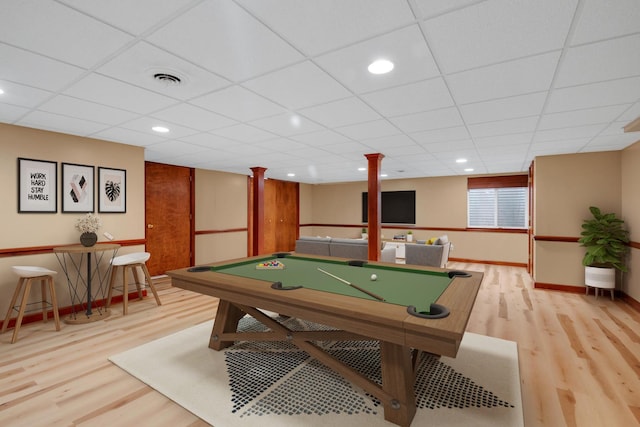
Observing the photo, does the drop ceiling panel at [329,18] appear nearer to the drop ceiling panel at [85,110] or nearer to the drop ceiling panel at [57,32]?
the drop ceiling panel at [57,32]

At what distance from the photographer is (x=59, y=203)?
12.4ft

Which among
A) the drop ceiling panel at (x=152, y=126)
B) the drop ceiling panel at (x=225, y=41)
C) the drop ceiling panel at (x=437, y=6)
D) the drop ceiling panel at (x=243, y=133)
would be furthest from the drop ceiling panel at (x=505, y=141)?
the drop ceiling panel at (x=152, y=126)

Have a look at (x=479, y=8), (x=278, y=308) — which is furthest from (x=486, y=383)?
(x=479, y=8)

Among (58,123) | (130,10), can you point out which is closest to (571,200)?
(130,10)

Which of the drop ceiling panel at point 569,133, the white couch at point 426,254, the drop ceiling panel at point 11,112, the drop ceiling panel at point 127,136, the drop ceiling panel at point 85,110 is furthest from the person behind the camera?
the white couch at point 426,254

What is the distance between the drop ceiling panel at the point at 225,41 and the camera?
1.51 m

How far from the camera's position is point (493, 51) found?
71.8 inches

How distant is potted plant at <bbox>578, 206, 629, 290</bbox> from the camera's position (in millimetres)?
4426

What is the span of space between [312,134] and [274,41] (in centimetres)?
201

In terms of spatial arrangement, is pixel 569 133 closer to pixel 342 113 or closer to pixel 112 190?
pixel 342 113

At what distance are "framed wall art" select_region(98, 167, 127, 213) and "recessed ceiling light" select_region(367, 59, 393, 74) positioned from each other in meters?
3.93

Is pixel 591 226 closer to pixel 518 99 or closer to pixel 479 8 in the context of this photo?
pixel 518 99

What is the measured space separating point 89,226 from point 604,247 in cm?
710

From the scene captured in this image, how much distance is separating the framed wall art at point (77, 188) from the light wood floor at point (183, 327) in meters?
1.42
